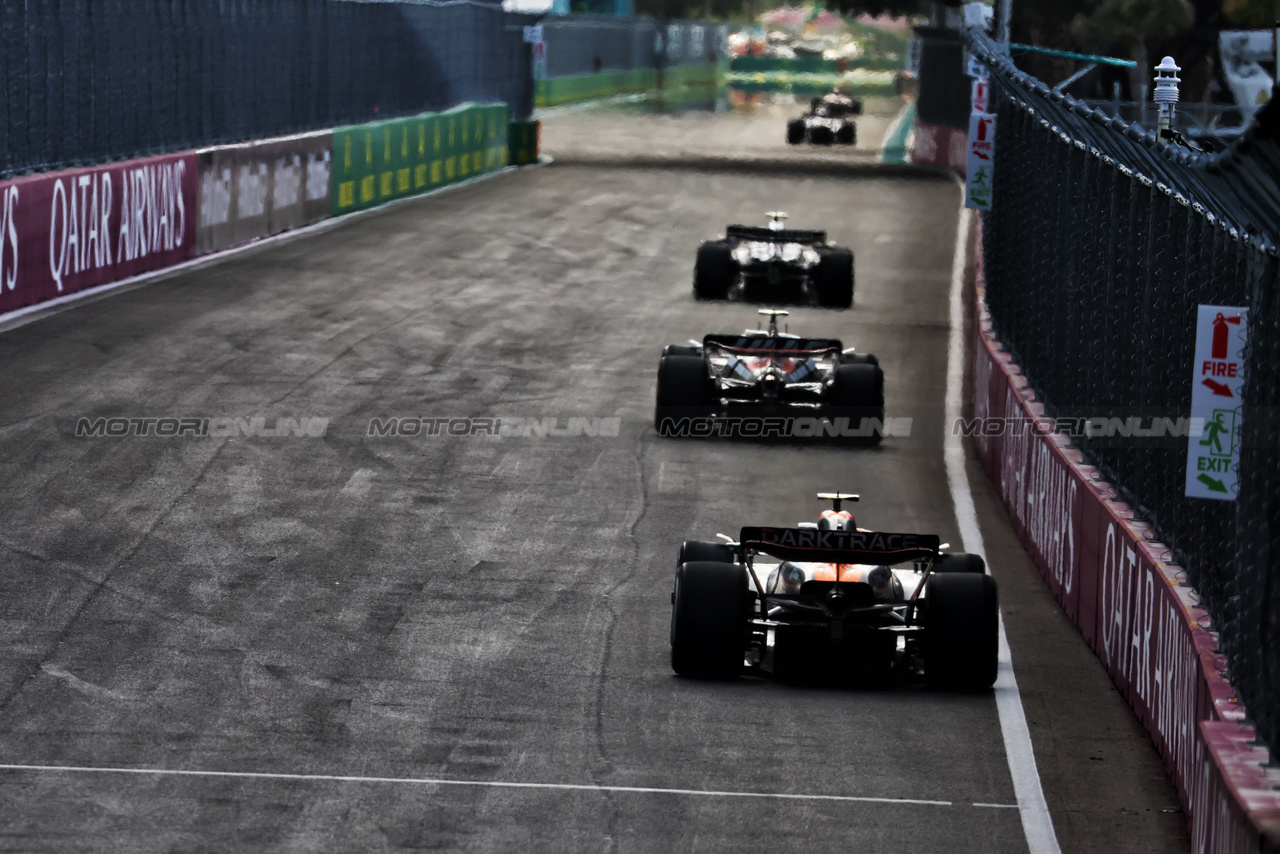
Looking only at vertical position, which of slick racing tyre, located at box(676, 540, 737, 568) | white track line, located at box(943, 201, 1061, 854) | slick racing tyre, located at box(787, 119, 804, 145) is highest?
slick racing tyre, located at box(787, 119, 804, 145)

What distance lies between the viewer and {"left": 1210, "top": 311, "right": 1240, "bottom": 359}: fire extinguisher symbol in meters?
8.22

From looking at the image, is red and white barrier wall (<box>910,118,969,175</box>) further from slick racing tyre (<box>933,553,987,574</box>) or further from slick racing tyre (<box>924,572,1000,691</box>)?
slick racing tyre (<box>924,572,1000,691</box>)

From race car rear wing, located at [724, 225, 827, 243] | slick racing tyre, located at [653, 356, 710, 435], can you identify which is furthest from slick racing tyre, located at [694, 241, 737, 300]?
slick racing tyre, located at [653, 356, 710, 435]

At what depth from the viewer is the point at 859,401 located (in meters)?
17.6

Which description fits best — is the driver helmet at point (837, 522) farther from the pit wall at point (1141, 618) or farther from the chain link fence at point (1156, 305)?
the chain link fence at point (1156, 305)

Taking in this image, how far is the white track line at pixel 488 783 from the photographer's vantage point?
29.1ft

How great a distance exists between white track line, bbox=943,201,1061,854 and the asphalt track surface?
77mm

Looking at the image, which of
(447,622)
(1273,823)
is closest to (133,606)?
(447,622)

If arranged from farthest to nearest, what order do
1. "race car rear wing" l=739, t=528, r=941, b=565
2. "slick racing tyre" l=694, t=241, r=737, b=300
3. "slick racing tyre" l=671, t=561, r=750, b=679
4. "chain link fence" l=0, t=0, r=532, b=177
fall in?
"slick racing tyre" l=694, t=241, r=737, b=300, "chain link fence" l=0, t=0, r=532, b=177, "race car rear wing" l=739, t=528, r=941, b=565, "slick racing tyre" l=671, t=561, r=750, b=679

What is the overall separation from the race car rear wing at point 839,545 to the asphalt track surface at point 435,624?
73 centimetres

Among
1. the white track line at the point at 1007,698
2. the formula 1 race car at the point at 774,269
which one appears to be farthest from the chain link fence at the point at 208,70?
the white track line at the point at 1007,698

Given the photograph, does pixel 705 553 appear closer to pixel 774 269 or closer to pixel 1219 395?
pixel 1219 395

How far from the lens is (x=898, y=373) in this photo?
21.2 m

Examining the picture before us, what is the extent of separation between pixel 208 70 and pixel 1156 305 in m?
20.8
